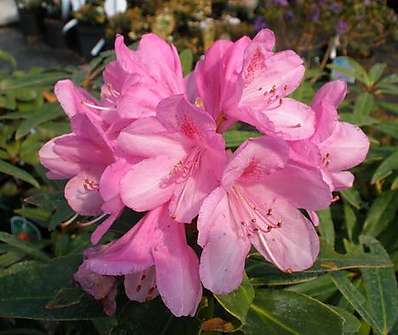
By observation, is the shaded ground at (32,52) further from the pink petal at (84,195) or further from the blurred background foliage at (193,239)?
the pink petal at (84,195)

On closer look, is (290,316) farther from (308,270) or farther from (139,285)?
(139,285)

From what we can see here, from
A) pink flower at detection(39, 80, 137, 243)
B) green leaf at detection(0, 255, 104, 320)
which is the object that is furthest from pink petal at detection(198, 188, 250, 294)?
green leaf at detection(0, 255, 104, 320)

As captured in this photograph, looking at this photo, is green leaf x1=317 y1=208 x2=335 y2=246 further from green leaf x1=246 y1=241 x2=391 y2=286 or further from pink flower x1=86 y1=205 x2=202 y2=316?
pink flower x1=86 y1=205 x2=202 y2=316

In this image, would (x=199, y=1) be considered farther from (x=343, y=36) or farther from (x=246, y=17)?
(x=343, y=36)

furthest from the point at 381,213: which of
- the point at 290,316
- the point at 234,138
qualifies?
the point at 290,316

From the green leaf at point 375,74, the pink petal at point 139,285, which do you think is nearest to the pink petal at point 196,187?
the pink petal at point 139,285

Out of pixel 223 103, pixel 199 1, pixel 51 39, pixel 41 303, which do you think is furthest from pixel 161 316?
pixel 51 39
